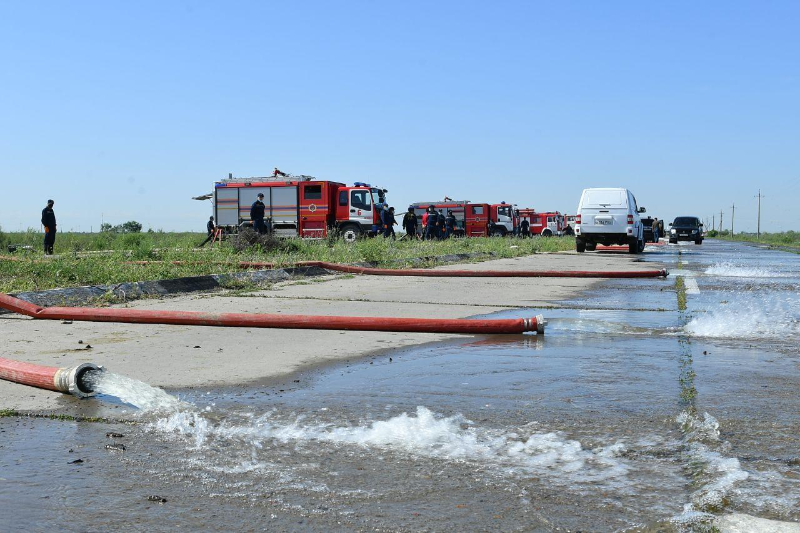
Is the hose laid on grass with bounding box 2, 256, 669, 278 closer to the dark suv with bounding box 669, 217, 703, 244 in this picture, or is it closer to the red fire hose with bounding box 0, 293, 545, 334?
the red fire hose with bounding box 0, 293, 545, 334

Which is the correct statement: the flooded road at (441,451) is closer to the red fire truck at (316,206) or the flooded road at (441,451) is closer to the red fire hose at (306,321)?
the red fire hose at (306,321)

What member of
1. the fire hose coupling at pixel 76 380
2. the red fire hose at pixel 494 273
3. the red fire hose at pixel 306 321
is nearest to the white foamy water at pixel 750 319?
the red fire hose at pixel 306 321

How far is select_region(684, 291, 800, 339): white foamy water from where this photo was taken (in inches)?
248

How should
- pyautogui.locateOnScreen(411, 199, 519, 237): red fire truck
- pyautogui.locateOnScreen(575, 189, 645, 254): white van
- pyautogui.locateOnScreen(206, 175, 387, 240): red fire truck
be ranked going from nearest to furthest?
pyautogui.locateOnScreen(575, 189, 645, 254): white van
pyautogui.locateOnScreen(206, 175, 387, 240): red fire truck
pyautogui.locateOnScreen(411, 199, 519, 237): red fire truck

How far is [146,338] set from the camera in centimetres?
600

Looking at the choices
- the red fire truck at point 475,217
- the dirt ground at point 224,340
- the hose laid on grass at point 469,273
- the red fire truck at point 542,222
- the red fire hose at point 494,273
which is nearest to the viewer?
the dirt ground at point 224,340

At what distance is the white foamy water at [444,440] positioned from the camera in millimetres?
2832

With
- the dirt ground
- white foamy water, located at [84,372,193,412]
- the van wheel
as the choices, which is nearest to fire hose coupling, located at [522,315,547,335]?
the dirt ground

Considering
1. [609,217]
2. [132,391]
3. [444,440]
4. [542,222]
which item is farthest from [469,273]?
[542,222]

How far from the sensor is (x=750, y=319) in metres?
7.26

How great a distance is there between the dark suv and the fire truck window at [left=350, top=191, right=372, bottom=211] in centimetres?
2294

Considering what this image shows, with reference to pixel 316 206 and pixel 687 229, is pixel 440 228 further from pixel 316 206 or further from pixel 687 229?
pixel 687 229

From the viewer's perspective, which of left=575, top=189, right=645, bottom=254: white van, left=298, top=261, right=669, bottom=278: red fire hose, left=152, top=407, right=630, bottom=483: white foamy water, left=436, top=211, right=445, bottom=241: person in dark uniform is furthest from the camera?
left=436, top=211, right=445, bottom=241: person in dark uniform

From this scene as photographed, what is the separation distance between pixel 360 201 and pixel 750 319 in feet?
86.2
